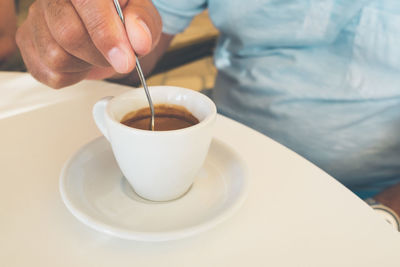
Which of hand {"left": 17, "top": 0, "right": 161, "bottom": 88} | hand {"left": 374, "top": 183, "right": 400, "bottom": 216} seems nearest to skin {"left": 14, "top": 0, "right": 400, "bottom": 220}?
hand {"left": 17, "top": 0, "right": 161, "bottom": 88}

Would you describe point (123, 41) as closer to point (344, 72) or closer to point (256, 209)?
point (256, 209)

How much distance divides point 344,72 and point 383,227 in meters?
0.41

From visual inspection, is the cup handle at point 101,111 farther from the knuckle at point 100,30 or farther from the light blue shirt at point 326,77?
the light blue shirt at point 326,77

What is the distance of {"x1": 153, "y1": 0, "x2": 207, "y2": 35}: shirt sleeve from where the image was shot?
0.88 metres

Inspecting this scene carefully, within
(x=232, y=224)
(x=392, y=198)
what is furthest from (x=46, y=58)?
(x=392, y=198)

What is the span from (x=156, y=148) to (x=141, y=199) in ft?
0.29

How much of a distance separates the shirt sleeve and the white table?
0.43 metres

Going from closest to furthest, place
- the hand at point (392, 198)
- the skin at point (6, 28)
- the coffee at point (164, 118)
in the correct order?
1. the coffee at point (164, 118)
2. the hand at point (392, 198)
3. the skin at point (6, 28)

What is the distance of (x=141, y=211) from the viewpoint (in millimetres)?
441

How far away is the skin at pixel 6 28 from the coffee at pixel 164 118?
1.24 meters

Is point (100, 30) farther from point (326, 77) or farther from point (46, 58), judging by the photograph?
point (326, 77)

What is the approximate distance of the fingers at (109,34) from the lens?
46 cm

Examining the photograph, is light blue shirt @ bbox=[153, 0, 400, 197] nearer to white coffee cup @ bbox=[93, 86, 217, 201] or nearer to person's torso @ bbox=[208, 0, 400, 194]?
person's torso @ bbox=[208, 0, 400, 194]

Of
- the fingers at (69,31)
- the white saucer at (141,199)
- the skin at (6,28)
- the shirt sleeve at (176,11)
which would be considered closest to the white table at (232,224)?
the white saucer at (141,199)
